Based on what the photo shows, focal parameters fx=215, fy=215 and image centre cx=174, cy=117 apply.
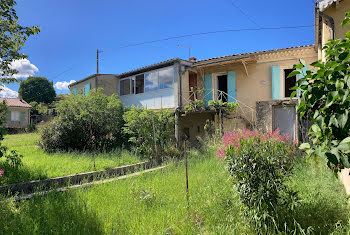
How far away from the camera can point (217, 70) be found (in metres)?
13.5

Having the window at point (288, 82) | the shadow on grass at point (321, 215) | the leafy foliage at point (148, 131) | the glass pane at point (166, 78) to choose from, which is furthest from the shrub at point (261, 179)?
the glass pane at point (166, 78)

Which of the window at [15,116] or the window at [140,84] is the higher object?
the window at [140,84]

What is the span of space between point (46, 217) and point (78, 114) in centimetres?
914

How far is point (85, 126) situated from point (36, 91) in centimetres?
3268

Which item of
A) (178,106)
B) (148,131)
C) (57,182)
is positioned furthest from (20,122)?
(57,182)

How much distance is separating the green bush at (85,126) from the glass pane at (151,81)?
2.77 metres

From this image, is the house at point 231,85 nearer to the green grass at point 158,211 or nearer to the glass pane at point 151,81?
the glass pane at point 151,81

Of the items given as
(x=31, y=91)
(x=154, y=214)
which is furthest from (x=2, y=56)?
(x=31, y=91)

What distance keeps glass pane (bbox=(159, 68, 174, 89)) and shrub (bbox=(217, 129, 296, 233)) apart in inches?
418

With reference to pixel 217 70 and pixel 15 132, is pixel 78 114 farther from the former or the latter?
pixel 15 132

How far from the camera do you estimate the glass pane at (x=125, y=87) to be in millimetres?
17105

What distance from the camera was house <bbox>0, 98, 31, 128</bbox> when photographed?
2920 centimetres

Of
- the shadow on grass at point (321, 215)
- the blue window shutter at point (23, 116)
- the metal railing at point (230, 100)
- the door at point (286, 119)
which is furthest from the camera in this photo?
the blue window shutter at point (23, 116)

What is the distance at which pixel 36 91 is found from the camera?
124 ft
